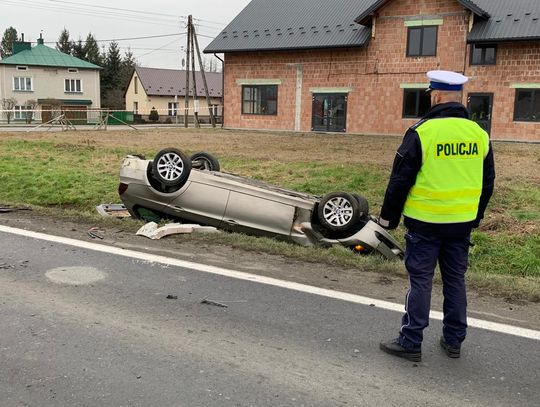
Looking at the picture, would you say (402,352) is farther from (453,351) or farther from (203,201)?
(203,201)

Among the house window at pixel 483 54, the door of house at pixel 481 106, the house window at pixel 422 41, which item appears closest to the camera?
the house window at pixel 483 54

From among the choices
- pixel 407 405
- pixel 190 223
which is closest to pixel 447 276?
pixel 407 405

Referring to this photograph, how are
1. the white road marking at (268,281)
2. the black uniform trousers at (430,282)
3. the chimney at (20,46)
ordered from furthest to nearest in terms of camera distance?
the chimney at (20,46) < the white road marking at (268,281) < the black uniform trousers at (430,282)

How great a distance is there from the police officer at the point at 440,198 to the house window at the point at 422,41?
25.9m

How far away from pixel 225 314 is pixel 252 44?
1161 inches

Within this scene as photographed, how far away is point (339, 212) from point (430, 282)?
3.18 m

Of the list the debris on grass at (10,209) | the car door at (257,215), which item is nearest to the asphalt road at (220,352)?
the car door at (257,215)

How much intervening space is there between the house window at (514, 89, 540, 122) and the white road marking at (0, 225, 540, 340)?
24176mm

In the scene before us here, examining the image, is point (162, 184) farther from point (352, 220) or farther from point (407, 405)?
point (407, 405)

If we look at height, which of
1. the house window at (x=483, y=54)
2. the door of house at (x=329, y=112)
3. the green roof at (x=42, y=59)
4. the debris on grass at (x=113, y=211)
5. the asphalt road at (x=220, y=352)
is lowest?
the asphalt road at (x=220, y=352)

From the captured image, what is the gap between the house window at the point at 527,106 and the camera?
85.5 ft

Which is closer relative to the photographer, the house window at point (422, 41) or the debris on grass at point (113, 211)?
the debris on grass at point (113, 211)

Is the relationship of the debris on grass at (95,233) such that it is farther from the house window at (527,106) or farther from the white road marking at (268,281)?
the house window at (527,106)

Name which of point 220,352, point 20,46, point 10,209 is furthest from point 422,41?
point 20,46
